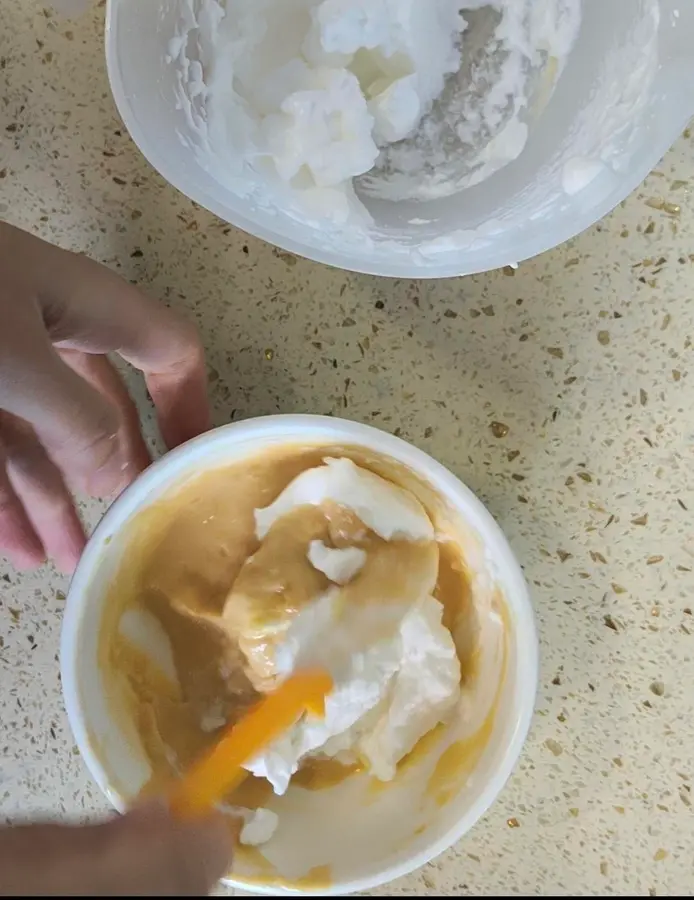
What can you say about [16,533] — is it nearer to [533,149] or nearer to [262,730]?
[262,730]

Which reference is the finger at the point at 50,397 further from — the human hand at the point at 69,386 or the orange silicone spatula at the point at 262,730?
the orange silicone spatula at the point at 262,730

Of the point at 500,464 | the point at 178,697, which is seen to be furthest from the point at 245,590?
the point at 500,464

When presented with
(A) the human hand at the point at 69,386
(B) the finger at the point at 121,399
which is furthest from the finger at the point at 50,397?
(B) the finger at the point at 121,399

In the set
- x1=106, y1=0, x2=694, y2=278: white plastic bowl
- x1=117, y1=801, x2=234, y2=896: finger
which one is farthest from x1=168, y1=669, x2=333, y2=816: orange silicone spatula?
x1=106, y1=0, x2=694, y2=278: white plastic bowl

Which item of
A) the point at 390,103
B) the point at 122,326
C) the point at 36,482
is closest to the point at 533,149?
the point at 390,103

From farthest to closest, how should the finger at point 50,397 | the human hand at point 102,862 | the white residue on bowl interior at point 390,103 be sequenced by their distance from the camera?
the white residue on bowl interior at point 390,103 < the finger at point 50,397 < the human hand at point 102,862

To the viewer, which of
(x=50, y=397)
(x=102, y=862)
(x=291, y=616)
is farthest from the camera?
(x=291, y=616)
